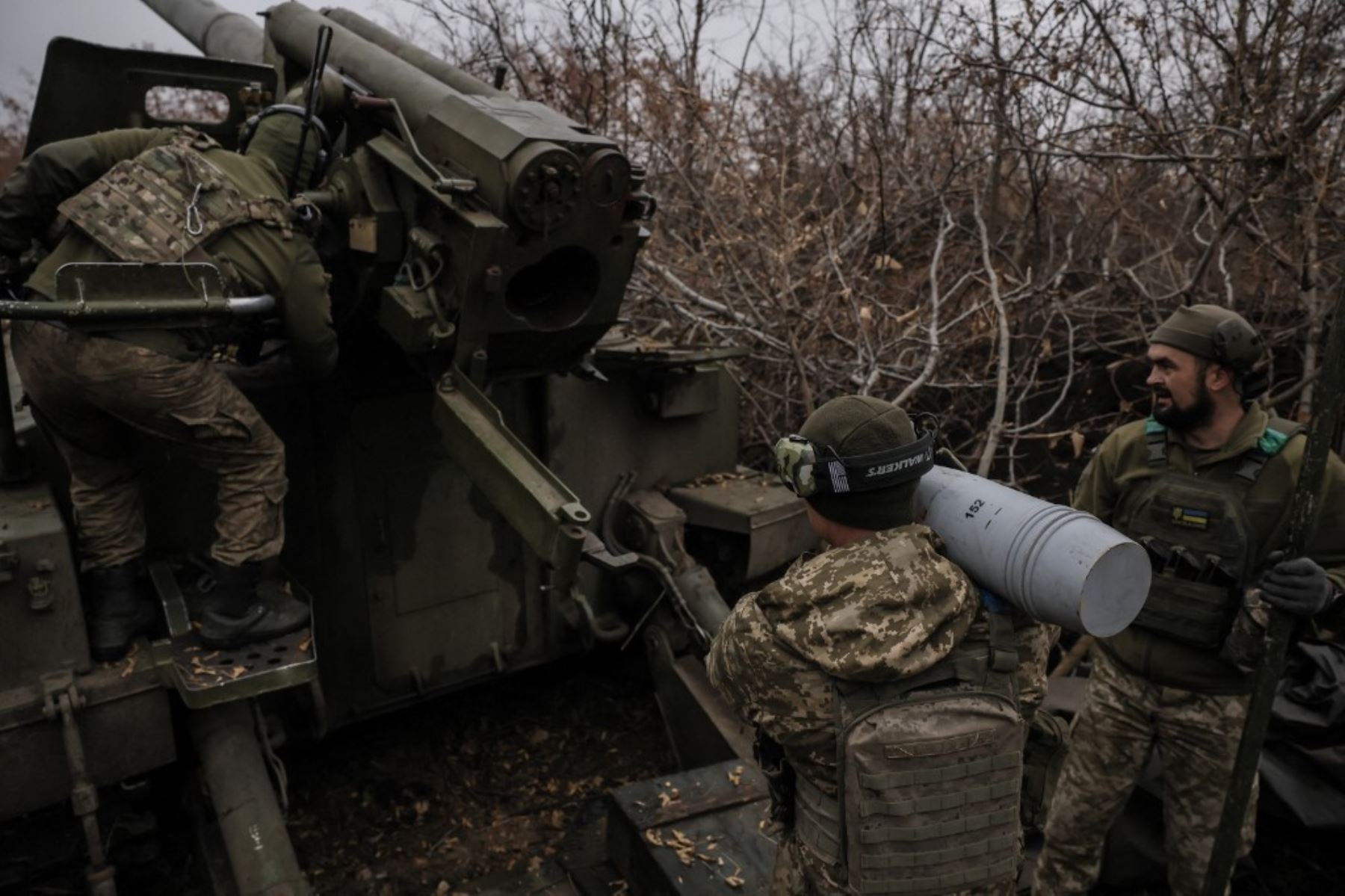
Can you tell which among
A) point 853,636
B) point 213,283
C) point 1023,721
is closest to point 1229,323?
point 1023,721

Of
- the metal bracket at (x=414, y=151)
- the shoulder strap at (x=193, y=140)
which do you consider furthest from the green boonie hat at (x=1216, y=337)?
the shoulder strap at (x=193, y=140)

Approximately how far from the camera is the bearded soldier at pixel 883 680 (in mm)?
1876

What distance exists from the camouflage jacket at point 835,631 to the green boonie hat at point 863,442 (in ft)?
0.14

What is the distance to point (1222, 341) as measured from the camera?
2873mm

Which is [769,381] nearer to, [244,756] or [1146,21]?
[1146,21]

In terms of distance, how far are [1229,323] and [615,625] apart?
2.77 m

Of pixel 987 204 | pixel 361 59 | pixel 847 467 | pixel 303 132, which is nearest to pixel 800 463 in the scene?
pixel 847 467

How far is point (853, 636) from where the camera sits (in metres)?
1.87

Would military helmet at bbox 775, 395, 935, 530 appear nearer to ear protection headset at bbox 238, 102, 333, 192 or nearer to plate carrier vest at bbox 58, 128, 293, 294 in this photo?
plate carrier vest at bbox 58, 128, 293, 294

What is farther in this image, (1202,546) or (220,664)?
(220,664)

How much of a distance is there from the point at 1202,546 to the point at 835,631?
165 cm

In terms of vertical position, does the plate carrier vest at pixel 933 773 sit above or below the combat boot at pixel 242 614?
above

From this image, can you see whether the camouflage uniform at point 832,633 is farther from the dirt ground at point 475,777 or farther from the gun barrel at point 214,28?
the gun barrel at point 214,28

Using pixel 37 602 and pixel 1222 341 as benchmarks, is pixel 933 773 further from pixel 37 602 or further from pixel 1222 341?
pixel 37 602
